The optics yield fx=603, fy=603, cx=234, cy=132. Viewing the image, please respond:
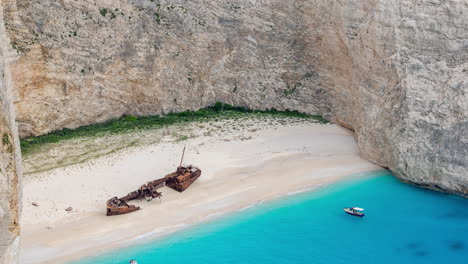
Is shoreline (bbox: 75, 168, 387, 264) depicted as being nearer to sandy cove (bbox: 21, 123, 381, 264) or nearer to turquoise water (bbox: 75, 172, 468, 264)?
sandy cove (bbox: 21, 123, 381, 264)

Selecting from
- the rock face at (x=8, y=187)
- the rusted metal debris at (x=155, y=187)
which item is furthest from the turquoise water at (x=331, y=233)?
the rock face at (x=8, y=187)

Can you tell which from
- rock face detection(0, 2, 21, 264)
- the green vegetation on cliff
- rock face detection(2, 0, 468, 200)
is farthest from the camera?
the green vegetation on cliff

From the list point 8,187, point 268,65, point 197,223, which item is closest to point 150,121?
point 268,65

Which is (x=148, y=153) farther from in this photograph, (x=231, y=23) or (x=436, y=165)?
(x=436, y=165)

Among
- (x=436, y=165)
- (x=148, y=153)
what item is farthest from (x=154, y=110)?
(x=436, y=165)

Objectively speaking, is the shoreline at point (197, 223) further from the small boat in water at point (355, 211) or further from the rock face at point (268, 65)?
the small boat in water at point (355, 211)

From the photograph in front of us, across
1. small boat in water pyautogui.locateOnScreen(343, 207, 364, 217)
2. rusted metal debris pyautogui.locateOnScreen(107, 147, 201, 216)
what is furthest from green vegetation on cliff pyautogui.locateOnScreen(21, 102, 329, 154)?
small boat in water pyautogui.locateOnScreen(343, 207, 364, 217)
